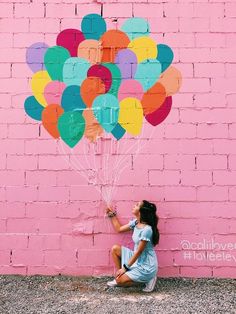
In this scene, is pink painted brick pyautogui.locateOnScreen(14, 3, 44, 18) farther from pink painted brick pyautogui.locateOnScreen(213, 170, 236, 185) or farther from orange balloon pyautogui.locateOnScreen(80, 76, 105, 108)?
pink painted brick pyautogui.locateOnScreen(213, 170, 236, 185)

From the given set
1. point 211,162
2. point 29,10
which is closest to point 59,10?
point 29,10

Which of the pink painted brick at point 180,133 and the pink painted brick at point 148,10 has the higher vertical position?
the pink painted brick at point 148,10

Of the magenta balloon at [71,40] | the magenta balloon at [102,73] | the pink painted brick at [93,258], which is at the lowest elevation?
the pink painted brick at [93,258]

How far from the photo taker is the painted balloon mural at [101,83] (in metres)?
4.49

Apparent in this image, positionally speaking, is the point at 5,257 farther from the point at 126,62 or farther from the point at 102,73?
the point at 126,62

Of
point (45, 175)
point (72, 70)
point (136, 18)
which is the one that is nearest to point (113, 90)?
point (72, 70)

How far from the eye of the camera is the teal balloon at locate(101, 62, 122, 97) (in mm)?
4500

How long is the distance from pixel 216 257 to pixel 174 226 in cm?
52

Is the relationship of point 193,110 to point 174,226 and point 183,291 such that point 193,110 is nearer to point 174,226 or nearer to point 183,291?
point 174,226

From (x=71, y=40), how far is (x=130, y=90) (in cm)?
79

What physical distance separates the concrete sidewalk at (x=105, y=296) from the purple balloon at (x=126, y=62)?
2049mm

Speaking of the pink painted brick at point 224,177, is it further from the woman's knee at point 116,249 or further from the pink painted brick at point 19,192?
the pink painted brick at point 19,192

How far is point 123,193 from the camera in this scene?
4.46 meters

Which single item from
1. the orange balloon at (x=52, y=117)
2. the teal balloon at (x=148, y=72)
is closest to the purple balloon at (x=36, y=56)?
the orange balloon at (x=52, y=117)
